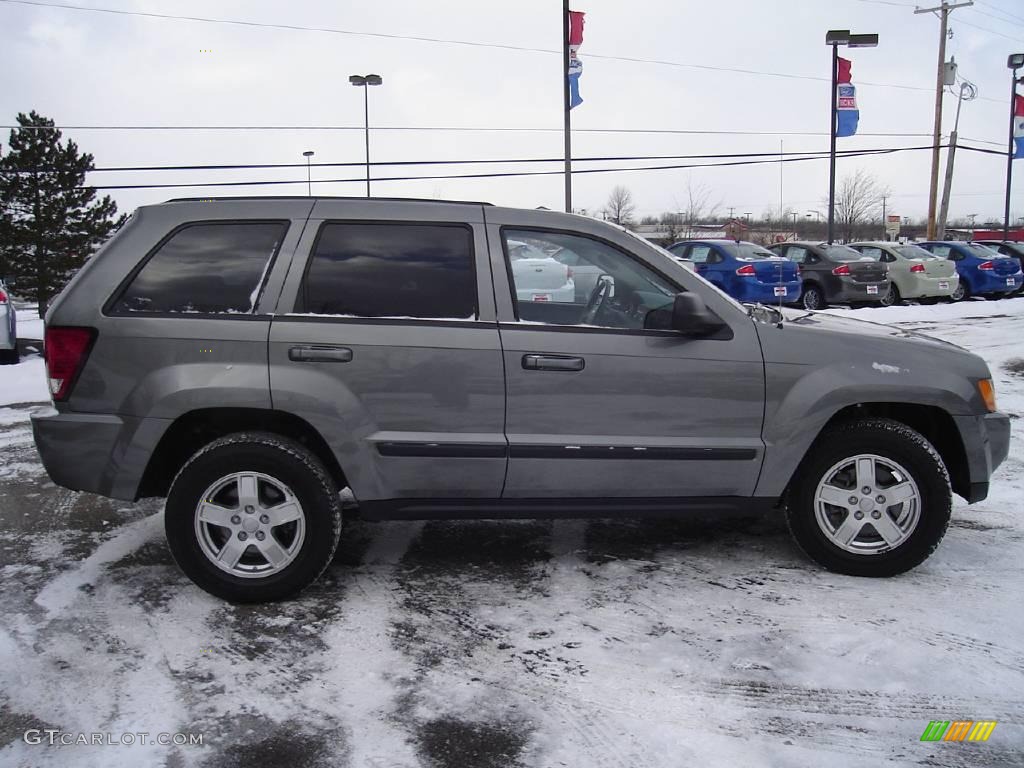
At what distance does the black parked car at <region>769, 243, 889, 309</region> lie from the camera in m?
18.5

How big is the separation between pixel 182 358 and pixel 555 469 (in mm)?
1729

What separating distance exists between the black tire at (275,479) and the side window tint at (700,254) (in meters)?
15.3

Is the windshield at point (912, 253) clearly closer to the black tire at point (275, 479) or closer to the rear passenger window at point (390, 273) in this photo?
the rear passenger window at point (390, 273)

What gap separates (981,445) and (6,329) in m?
10.0

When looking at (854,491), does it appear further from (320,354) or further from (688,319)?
(320,354)

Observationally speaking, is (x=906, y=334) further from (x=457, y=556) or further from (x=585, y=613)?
(x=457, y=556)

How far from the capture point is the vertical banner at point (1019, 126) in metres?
34.3

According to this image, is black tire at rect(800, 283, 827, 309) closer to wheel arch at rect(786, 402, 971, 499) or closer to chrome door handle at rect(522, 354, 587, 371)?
wheel arch at rect(786, 402, 971, 499)

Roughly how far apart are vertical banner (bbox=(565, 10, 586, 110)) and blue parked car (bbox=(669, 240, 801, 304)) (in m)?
4.48

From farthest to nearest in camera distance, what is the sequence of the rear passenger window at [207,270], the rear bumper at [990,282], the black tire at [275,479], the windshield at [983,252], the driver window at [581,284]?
the windshield at [983,252] → the rear bumper at [990,282] → the driver window at [581,284] → the rear passenger window at [207,270] → the black tire at [275,479]

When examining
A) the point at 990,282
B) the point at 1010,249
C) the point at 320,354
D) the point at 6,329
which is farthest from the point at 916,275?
the point at 320,354

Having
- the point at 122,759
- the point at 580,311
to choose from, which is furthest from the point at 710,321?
the point at 122,759

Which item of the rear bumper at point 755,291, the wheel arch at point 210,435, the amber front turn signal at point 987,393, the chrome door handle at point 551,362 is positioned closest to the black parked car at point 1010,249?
the rear bumper at point 755,291

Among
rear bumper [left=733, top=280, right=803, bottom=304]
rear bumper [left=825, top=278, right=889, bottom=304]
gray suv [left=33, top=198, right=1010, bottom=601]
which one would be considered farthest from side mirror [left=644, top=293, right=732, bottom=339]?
rear bumper [left=825, top=278, right=889, bottom=304]
